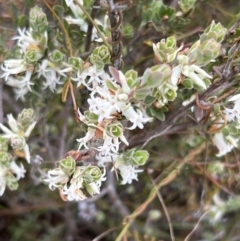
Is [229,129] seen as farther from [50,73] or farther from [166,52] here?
[50,73]

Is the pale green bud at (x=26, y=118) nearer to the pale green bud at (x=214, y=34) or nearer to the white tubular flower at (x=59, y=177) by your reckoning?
the white tubular flower at (x=59, y=177)

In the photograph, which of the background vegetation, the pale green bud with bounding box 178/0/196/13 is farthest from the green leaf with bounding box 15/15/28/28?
the pale green bud with bounding box 178/0/196/13

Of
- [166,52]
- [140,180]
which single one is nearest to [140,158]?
[166,52]

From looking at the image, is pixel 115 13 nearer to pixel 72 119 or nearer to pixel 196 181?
pixel 72 119

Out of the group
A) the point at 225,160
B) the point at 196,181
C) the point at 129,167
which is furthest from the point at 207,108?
the point at 196,181

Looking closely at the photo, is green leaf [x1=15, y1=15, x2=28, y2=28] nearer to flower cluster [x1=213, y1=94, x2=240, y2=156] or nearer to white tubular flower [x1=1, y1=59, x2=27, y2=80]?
white tubular flower [x1=1, y1=59, x2=27, y2=80]

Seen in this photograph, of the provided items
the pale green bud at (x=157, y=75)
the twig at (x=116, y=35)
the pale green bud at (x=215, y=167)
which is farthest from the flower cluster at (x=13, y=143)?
the pale green bud at (x=215, y=167)
